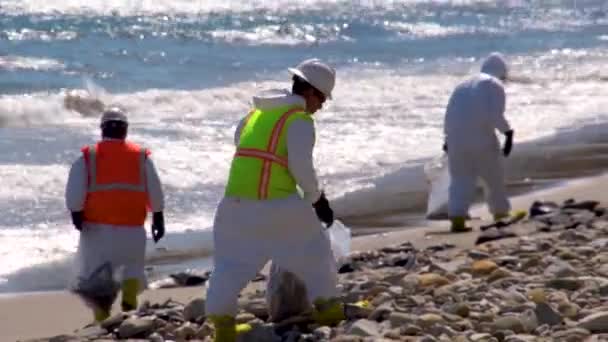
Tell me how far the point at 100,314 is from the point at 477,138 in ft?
12.4

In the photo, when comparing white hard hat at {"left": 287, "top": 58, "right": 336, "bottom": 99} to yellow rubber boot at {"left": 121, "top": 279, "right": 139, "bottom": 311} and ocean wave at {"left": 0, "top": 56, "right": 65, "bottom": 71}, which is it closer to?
yellow rubber boot at {"left": 121, "top": 279, "right": 139, "bottom": 311}

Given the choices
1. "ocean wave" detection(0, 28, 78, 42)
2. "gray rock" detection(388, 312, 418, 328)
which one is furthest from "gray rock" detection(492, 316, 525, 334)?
"ocean wave" detection(0, 28, 78, 42)

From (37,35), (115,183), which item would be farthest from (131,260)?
(37,35)

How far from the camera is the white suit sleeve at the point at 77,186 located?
26.9 ft

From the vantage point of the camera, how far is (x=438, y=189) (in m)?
11.8

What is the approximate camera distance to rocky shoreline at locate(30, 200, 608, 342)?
21.4 feet

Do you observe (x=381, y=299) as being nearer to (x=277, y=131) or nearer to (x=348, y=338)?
(x=348, y=338)

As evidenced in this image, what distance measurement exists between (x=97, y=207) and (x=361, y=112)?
12.8m

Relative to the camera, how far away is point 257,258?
6598mm

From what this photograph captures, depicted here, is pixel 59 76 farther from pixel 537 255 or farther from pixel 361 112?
pixel 537 255

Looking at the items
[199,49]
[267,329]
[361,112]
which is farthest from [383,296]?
[199,49]

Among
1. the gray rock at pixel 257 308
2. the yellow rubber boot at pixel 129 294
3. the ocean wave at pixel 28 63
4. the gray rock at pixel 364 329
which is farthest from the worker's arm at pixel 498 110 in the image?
the ocean wave at pixel 28 63

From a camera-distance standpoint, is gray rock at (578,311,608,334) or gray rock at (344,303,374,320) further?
gray rock at (344,303,374,320)

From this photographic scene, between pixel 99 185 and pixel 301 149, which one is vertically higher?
pixel 301 149
